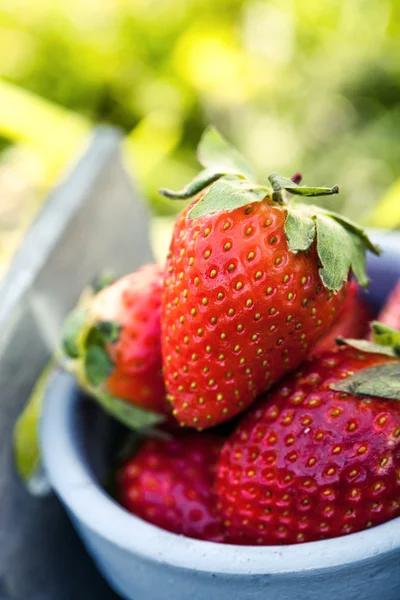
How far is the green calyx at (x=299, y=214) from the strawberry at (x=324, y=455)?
0.07 meters

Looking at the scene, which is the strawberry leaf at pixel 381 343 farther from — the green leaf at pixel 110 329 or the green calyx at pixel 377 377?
the green leaf at pixel 110 329

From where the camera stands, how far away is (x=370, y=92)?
5.73 feet

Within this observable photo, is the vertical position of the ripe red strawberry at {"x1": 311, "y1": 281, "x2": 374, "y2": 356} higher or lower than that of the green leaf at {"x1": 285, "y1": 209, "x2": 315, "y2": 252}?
lower

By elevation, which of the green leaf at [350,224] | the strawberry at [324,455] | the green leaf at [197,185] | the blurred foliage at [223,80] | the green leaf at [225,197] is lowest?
the strawberry at [324,455]

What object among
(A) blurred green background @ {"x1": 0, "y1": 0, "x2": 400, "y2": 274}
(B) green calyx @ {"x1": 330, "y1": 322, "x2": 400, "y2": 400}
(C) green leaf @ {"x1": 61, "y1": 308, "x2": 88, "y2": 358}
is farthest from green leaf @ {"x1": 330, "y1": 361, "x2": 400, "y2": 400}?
(A) blurred green background @ {"x1": 0, "y1": 0, "x2": 400, "y2": 274}

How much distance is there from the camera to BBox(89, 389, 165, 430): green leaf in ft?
1.96

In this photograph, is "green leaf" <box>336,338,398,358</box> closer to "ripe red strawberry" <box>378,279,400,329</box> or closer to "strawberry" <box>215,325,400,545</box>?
"strawberry" <box>215,325,400,545</box>

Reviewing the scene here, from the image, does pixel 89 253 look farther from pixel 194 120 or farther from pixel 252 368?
pixel 194 120

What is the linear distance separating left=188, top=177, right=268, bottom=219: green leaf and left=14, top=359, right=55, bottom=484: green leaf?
0.28 m

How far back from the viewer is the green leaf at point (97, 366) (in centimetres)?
59

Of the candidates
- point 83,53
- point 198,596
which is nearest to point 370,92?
point 83,53

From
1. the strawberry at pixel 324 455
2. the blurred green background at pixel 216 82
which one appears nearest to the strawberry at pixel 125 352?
the strawberry at pixel 324 455

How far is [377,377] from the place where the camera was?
476 mm

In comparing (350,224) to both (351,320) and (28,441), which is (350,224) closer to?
(351,320)
